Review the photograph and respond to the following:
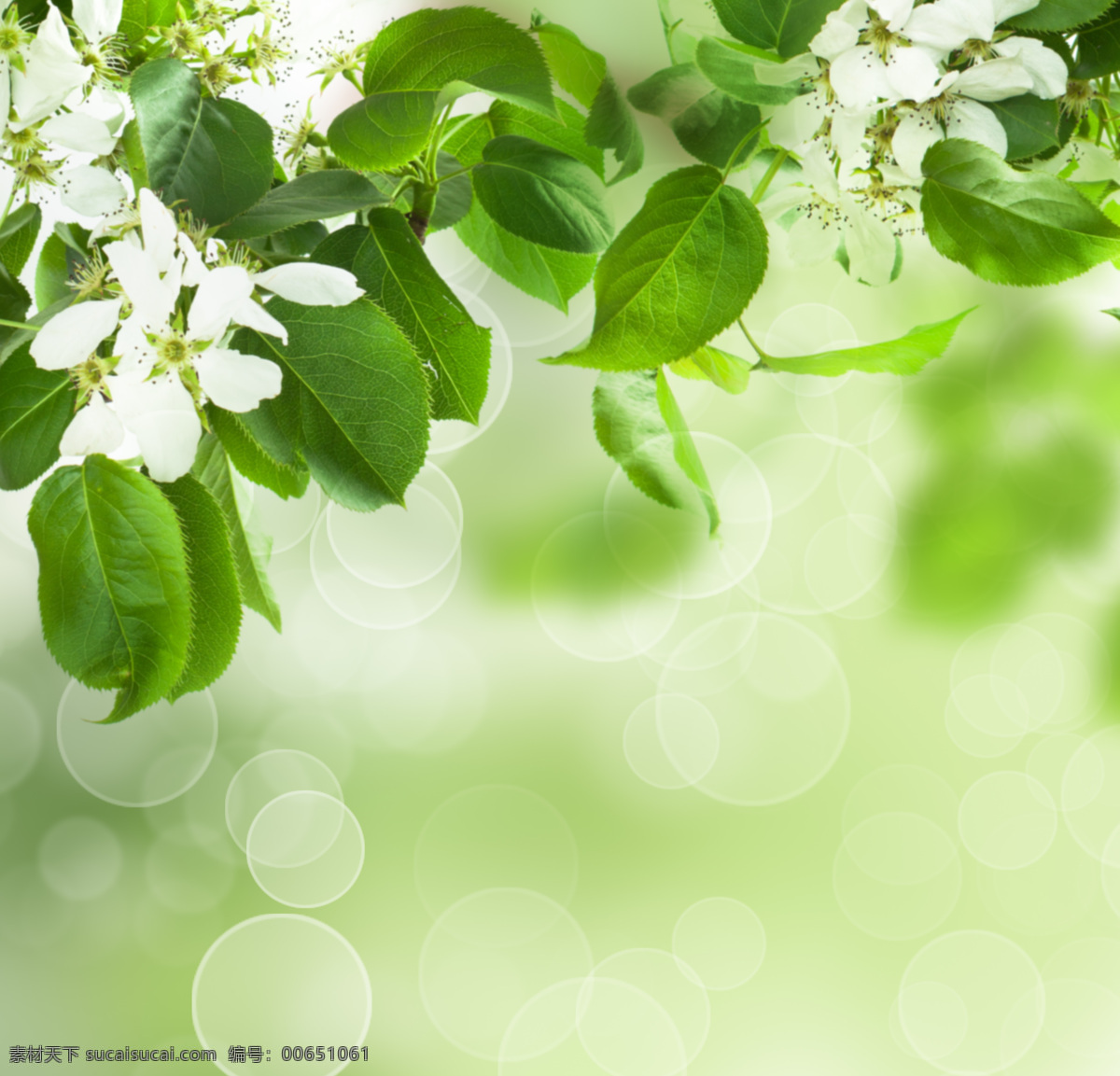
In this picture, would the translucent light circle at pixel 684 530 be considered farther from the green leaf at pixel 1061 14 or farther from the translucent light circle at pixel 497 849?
the green leaf at pixel 1061 14

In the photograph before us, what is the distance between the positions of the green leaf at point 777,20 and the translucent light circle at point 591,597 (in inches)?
29.6

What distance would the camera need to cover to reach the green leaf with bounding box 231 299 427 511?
17 centimetres

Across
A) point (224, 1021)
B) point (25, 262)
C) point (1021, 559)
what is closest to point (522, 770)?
point (224, 1021)

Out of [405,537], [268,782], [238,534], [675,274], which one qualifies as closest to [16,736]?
[268,782]

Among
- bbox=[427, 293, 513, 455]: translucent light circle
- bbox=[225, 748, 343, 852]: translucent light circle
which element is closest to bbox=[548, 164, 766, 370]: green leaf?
bbox=[427, 293, 513, 455]: translucent light circle

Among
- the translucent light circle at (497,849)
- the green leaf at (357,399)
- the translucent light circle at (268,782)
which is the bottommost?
the translucent light circle at (497,849)

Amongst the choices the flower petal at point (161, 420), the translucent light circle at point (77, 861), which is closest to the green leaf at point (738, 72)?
the flower petal at point (161, 420)

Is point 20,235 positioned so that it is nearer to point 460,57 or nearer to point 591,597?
point 460,57

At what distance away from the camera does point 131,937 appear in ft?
3.21

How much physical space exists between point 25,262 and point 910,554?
0.76 m

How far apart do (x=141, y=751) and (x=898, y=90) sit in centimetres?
98

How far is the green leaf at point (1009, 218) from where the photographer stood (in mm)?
171

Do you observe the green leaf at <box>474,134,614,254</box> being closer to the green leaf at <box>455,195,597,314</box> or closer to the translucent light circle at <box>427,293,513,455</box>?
the green leaf at <box>455,195,597,314</box>

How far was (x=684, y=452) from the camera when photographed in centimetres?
22
